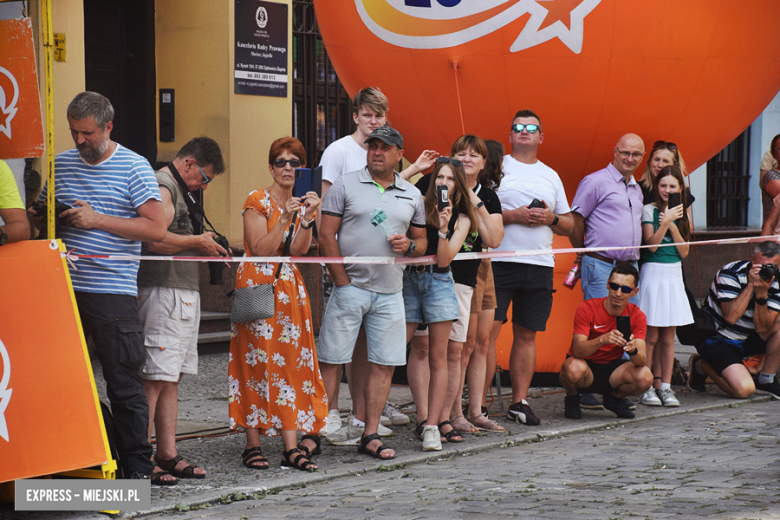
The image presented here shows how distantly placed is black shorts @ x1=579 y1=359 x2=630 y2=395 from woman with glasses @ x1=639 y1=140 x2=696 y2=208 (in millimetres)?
1347

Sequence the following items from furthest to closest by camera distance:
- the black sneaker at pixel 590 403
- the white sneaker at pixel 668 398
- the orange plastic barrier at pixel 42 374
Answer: the white sneaker at pixel 668 398 → the black sneaker at pixel 590 403 → the orange plastic barrier at pixel 42 374

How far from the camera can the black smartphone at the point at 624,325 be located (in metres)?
6.83

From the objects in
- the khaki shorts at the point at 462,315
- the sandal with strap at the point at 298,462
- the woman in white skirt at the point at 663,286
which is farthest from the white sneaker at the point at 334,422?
the woman in white skirt at the point at 663,286

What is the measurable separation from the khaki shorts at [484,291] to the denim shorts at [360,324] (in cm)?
86

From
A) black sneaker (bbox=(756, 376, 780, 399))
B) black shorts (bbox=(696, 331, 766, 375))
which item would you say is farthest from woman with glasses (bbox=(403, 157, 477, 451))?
black sneaker (bbox=(756, 376, 780, 399))

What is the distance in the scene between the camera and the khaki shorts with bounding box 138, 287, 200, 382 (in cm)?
509

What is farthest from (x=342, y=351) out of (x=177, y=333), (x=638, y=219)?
(x=638, y=219)

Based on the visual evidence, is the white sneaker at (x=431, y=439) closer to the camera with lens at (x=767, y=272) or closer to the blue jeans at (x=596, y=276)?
the blue jeans at (x=596, y=276)

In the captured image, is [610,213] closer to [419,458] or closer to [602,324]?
[602,324]

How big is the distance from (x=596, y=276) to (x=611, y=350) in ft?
2.06

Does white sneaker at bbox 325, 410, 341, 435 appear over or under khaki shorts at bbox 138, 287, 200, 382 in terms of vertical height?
under

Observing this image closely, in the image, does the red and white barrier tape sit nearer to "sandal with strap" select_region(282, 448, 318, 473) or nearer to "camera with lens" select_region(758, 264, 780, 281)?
"sandal with strap" select_region(282, 448, 318, 473)

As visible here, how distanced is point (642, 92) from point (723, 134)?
1073 mm

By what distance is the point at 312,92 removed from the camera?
434 inches
